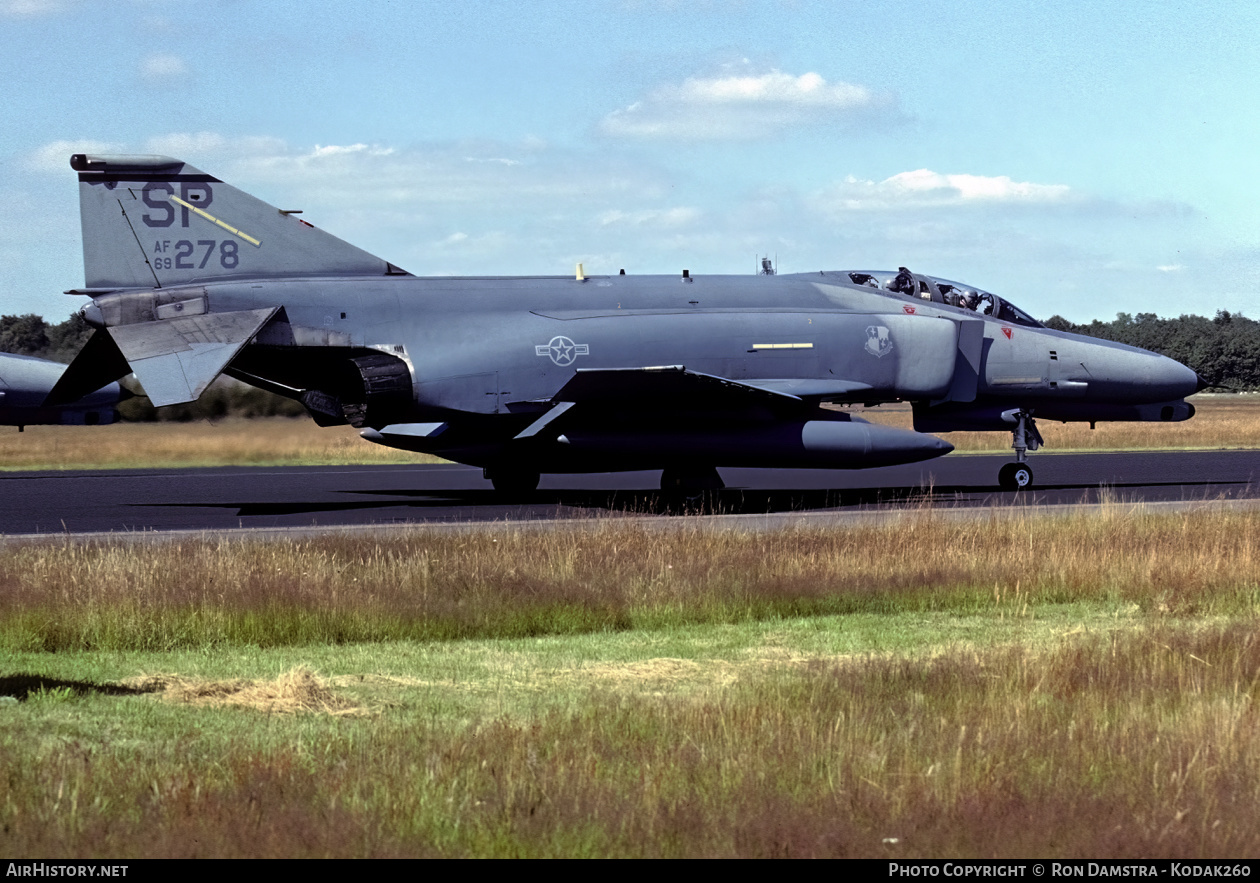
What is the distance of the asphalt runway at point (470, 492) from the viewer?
1994 centimetres

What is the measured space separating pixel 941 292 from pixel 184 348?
13.0 meters

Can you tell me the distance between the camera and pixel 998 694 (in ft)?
24.5

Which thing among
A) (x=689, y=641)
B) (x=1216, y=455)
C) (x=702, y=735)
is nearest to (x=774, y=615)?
(x=689, y=641)

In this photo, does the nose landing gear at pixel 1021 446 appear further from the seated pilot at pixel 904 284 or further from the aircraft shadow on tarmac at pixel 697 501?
the seated pilot at pixel 904 284

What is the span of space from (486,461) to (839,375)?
6.26 meters

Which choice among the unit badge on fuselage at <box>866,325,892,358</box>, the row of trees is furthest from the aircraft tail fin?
the row of trees

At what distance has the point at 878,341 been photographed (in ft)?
73.9

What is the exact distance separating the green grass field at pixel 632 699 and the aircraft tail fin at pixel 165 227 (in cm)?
747

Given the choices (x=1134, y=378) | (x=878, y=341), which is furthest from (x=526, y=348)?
(x=1134, y=378)

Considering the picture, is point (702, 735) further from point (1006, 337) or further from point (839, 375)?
point (1006, 337)

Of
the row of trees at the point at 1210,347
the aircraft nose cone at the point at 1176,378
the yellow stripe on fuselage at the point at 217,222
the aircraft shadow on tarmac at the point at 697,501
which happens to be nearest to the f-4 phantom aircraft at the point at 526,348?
the yellow stripe on fuselage at the point at 217,222

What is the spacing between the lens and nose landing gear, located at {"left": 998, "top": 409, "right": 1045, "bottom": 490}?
23.6 m

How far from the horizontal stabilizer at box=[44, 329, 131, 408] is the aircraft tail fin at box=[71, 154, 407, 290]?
3.09 ft

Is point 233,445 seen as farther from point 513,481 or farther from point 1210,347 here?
point 1210,347
